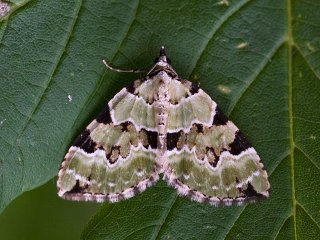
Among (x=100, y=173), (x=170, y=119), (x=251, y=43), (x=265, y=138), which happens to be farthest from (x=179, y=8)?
(x=100, y=173)

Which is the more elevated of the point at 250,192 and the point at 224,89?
the point at 224,89

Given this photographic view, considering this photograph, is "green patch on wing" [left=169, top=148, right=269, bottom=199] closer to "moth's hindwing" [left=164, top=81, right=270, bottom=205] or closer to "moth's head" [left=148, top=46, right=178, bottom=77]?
"moth's hindwing" [left=164, top=81, right=270, bottom=205]

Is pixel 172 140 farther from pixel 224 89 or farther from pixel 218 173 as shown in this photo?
pixel 224 89

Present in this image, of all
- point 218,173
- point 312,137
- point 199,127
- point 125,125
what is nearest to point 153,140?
point 125,125

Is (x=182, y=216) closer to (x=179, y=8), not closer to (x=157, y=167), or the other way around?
(x=157, y=167)

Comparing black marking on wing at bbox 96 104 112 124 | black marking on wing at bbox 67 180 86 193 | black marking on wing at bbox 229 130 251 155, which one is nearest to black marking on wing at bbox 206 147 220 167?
black marking on wing at bbox 229 130 251 155

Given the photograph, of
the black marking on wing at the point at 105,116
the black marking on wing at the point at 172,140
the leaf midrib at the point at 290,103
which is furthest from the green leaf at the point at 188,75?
the black marking on wing at the point at 172,140

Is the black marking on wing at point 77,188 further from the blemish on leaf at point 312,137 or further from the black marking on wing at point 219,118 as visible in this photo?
the blemish on leaf at point 312,137
